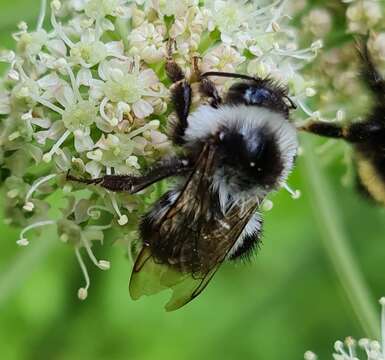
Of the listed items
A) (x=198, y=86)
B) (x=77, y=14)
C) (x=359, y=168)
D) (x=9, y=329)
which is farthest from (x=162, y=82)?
(x=9, y=329)

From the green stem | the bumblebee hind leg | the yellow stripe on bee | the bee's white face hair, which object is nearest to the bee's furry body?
the bee's white face hair

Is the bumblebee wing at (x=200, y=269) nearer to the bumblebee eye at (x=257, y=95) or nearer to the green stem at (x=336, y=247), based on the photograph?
the bumblebee eye at (x=257, y=95)

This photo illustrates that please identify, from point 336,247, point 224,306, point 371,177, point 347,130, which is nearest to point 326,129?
point 347,130

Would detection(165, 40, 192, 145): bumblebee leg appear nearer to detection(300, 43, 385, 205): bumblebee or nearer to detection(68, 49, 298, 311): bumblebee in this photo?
detection(68, 49, 298, 311): bumblebee

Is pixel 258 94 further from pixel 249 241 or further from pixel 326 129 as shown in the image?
pixel 326 129

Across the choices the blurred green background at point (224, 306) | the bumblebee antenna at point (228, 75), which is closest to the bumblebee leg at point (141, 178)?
the bumblebee antenna at point (228, 75)
